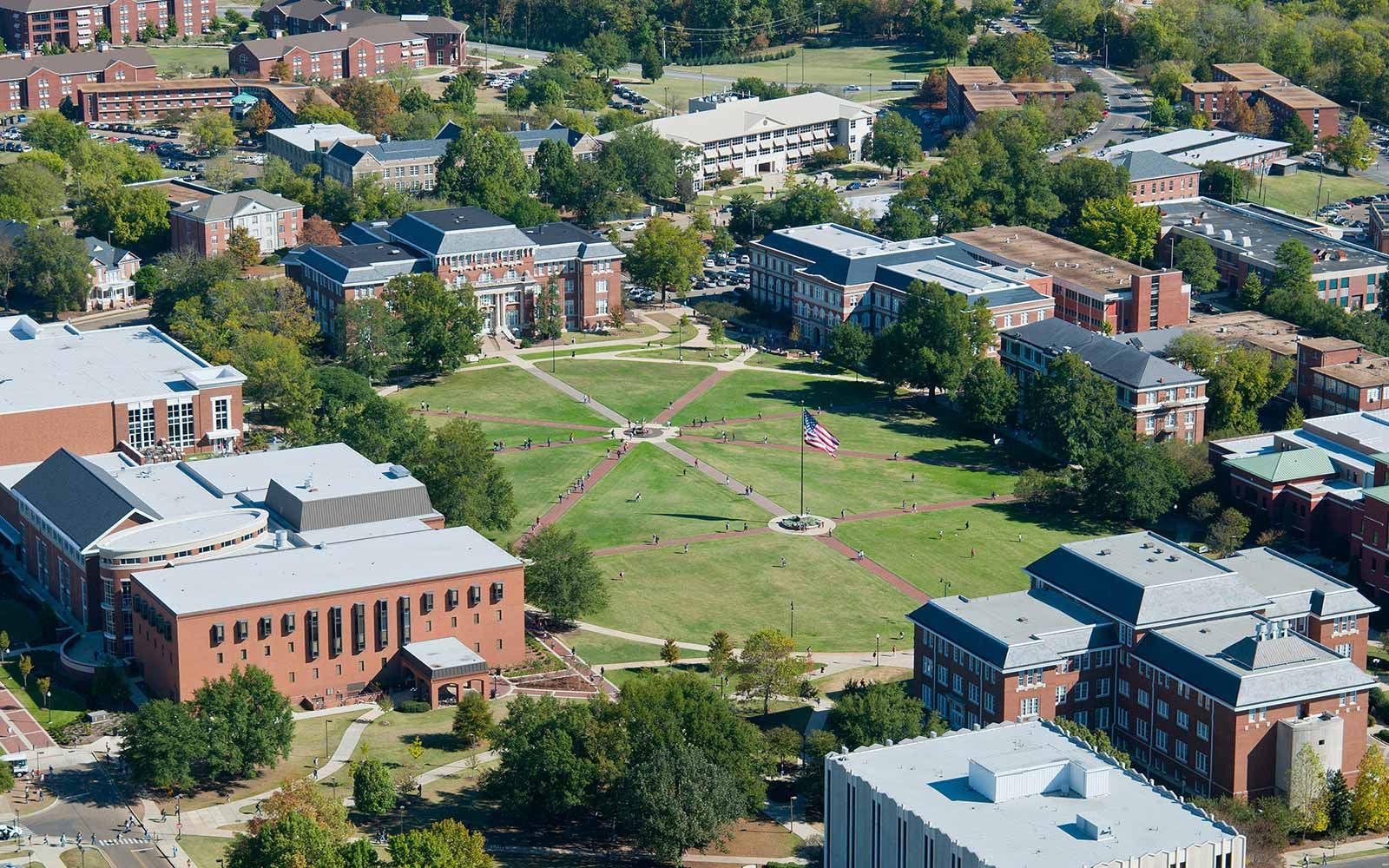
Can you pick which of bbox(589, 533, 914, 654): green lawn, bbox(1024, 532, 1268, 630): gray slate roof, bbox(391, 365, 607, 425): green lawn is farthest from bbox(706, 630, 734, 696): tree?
bbox(391, 365, 607, 425): green lawn

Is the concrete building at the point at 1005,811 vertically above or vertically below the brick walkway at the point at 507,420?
above

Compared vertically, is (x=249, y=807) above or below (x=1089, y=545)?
below

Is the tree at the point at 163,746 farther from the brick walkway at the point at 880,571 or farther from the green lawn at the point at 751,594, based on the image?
the brick walkway at the point at 880,571

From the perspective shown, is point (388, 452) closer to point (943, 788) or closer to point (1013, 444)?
point (1013, 444)

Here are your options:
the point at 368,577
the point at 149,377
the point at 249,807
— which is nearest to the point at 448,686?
the point at 368,577

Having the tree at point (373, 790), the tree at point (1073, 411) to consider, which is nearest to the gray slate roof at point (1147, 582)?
the tree at point (1073, 411)

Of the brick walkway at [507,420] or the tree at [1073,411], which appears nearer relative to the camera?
the tree at [1073,411]

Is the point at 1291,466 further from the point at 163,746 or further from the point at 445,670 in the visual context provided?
the point at 163,746
